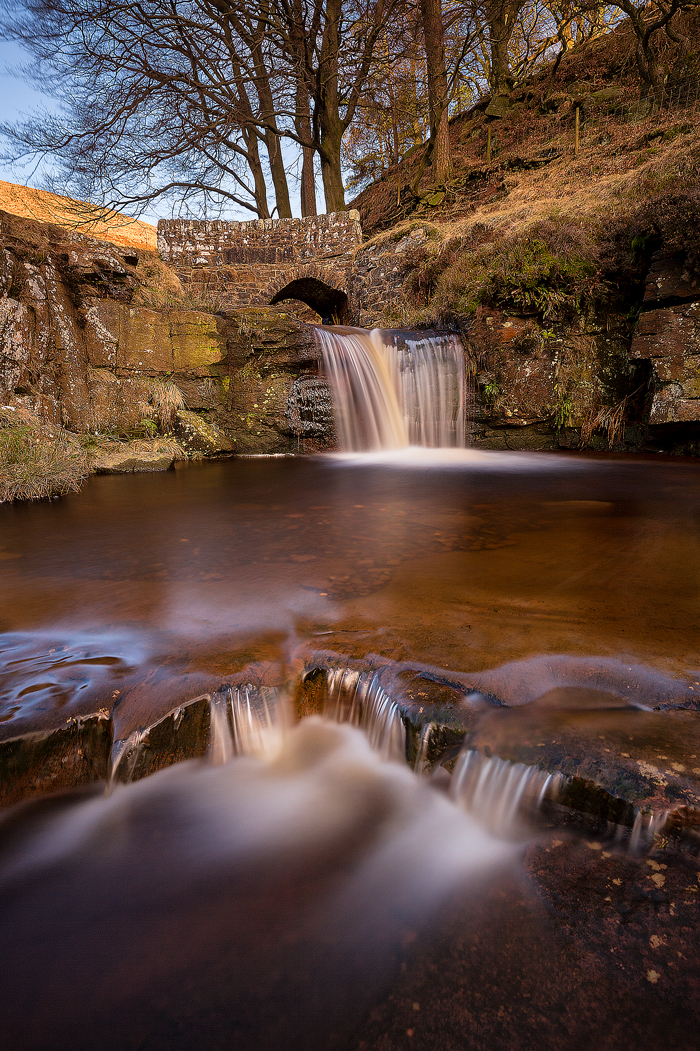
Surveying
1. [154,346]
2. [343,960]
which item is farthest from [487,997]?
[154,346]

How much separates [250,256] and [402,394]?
8.97 metres

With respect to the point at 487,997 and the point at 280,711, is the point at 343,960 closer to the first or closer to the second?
the point at 487,997

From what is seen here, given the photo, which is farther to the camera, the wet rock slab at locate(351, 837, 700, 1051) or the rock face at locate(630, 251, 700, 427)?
the rock face at locate(630, 251, 700, 427)

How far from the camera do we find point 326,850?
4.50ft

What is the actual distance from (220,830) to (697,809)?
3.92ft

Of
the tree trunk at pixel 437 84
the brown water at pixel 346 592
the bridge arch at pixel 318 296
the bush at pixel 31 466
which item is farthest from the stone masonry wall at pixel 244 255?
the brown water at pixel 346 592

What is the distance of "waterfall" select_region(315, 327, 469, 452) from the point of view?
325 inches

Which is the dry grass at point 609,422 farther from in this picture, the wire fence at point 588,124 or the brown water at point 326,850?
the wire fence at point 588,124

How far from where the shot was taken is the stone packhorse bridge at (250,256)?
46.7 ft

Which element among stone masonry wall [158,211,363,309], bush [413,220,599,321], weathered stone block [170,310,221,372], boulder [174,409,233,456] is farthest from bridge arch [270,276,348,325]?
boulder [174,409,233,456]

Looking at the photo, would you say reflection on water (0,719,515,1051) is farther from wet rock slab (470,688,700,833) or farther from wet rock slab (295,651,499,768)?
wet rock slab (470,688,700,833)

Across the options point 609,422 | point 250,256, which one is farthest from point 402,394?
→ point 250,256

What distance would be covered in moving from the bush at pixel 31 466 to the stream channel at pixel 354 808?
110 inches

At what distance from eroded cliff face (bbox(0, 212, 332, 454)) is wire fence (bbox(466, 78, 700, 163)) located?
324 inches
